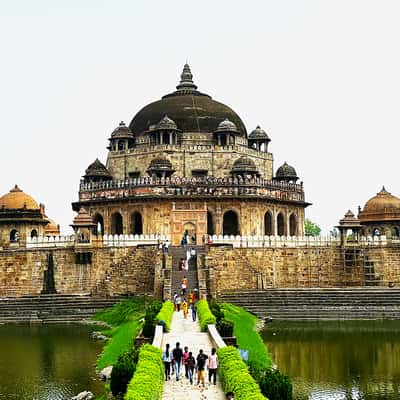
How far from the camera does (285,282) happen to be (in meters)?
34.1

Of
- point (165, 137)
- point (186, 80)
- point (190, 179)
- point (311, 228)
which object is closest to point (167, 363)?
point (190, 179)

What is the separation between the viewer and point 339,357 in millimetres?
19984

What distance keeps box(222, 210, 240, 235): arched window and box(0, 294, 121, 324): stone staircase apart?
1065 cm

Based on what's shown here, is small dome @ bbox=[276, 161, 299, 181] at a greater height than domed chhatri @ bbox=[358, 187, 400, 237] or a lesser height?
greater

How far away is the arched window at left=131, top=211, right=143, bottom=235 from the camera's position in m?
39.2

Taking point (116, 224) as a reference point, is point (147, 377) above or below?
below

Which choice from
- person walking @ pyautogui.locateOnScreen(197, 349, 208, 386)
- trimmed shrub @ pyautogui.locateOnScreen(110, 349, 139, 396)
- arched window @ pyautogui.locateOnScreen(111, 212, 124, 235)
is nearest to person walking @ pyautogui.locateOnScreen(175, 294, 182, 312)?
person walking @ pyautogui.locateOnScreen(197, 349, 208, 386)

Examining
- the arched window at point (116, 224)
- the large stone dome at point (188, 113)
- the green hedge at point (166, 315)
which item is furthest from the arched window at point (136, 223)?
the green hedge at point (166, 315)

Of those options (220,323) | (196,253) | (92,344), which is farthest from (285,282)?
(220,323)

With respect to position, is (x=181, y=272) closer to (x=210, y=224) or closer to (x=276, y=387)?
(x=210, y=224)

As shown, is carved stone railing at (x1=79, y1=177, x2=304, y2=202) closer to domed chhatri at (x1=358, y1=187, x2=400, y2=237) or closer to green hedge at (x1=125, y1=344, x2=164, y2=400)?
domed chhatri at (x1=358, y1=187, x2=400, y2=237)

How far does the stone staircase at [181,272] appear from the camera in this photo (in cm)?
2916

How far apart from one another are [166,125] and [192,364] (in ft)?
90.9

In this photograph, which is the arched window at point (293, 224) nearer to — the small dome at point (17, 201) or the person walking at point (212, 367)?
the small dome at point (17, 201)
